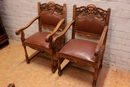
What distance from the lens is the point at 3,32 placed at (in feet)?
8.41

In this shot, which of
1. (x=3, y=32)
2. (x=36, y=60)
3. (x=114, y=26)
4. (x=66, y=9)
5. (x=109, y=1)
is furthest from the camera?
(x=3, y=32)

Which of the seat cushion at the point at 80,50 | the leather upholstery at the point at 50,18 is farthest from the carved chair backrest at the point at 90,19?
the leather upholstery at the point at 50,18

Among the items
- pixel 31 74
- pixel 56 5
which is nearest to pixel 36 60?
pixel 31 74

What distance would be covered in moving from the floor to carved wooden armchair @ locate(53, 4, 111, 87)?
15 centimetres

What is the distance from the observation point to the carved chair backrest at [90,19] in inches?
64.5

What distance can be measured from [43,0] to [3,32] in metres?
1.10

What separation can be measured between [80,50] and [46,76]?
65 centimetres

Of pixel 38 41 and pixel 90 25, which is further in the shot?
pixel 38 41

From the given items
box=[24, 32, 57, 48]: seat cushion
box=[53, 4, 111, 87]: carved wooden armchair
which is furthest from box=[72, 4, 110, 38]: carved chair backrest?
box=[24, 32, 57, 48]: seat cushion

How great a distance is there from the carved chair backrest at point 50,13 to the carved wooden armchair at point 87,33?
0.23 meters

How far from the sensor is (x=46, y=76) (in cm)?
187

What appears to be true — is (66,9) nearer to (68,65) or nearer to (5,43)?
(68,65)

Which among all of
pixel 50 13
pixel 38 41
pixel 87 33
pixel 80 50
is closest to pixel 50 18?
pixel 50 13

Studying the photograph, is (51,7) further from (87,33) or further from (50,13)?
(87,33)
